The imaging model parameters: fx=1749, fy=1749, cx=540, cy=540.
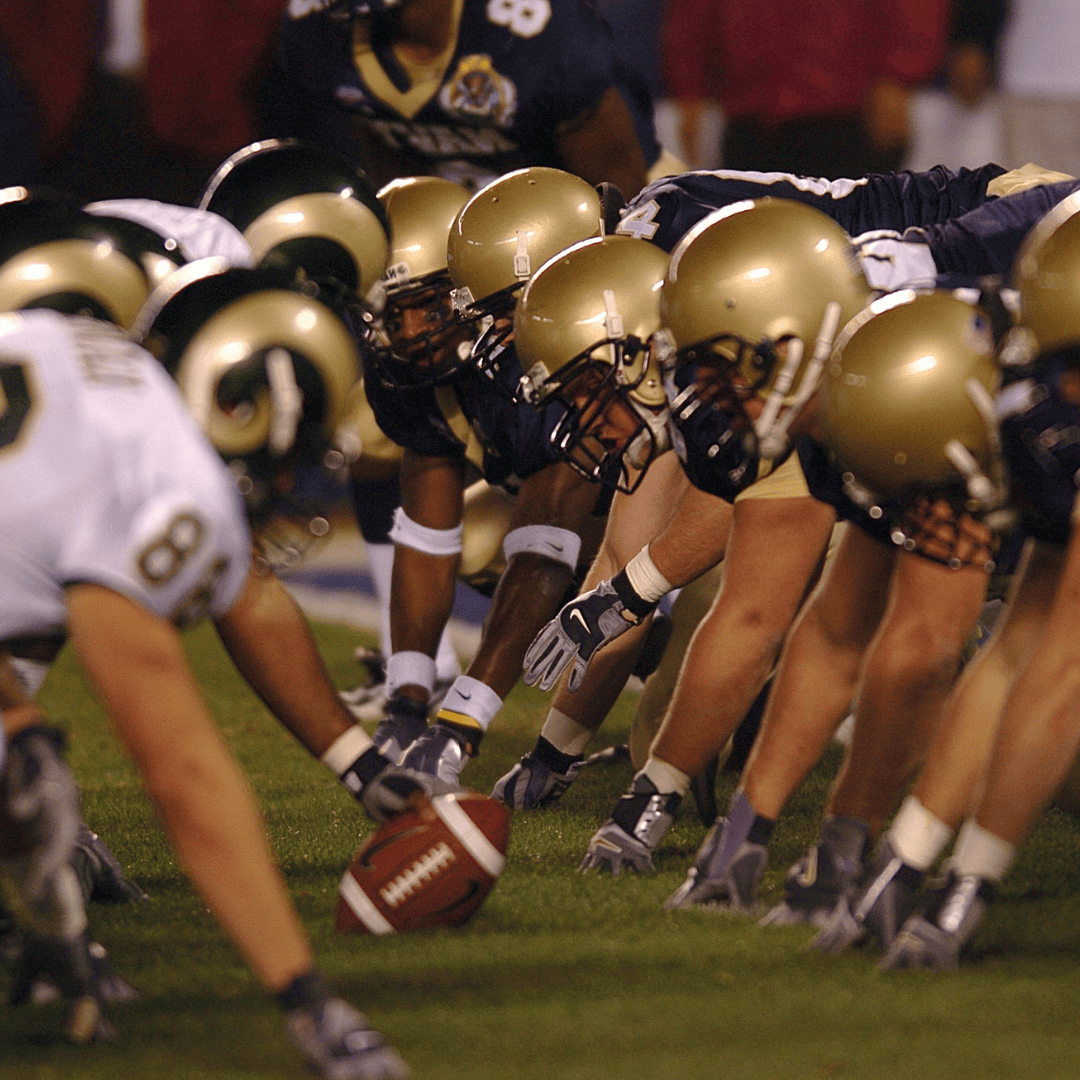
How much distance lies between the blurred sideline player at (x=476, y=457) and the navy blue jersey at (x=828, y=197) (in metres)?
0.17

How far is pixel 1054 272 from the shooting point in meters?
2.40

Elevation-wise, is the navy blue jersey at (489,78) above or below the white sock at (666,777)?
above

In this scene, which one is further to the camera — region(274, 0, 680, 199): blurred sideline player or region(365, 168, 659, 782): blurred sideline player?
region(274, 0, 680, 199): blurred sideline player

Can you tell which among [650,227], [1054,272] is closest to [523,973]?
[1054,272]

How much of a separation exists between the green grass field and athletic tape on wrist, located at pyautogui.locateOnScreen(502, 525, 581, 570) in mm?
694

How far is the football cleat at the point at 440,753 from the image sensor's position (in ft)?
11.8

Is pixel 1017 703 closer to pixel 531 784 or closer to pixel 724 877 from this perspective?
pixel 724 877

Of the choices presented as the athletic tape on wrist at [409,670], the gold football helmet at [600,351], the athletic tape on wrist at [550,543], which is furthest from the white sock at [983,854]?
the athletic tape on wrist at [409,670]

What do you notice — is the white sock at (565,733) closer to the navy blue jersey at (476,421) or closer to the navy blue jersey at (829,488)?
A: the navy blue jersey at (476,421)

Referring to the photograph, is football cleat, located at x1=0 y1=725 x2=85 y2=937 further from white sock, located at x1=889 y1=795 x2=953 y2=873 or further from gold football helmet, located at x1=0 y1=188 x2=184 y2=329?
white sock, located at x1=889 y1=795 x2=953 y2=873

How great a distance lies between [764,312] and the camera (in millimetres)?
2676

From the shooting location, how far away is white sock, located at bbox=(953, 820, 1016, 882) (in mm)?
2385

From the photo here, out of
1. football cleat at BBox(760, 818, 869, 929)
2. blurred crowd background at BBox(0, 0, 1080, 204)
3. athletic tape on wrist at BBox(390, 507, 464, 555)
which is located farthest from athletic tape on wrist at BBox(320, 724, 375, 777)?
blurred crowd background at BBox(0, 0, 1080, 204)

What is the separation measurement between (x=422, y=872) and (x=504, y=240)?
1.35 meters
